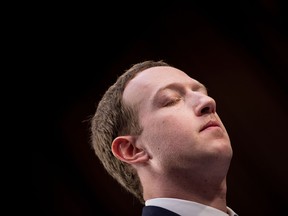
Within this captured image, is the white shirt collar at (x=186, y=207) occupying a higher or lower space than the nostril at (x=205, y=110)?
lower

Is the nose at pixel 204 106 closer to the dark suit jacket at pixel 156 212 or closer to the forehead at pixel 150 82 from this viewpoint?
the forehead at pixel 150 82

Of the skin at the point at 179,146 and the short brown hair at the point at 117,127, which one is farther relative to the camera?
the short brown hair at the point at 117,127

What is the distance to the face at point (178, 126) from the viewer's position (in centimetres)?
72

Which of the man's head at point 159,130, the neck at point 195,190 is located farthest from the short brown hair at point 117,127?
the neck at point 195,190

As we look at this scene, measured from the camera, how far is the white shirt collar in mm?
708

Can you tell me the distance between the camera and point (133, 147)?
0.83 m

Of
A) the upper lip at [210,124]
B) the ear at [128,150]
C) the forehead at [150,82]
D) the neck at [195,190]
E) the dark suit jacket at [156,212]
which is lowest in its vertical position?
the dark suit jacket at [156,212]

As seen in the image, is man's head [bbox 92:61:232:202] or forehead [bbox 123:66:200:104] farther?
forehead [bbox 123:66:200:104]

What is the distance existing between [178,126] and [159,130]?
0.04m

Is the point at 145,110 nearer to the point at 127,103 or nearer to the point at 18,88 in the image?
the point at 127,103

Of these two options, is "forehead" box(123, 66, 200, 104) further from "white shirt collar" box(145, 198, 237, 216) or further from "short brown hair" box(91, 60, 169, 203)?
"white shirt collar" box(145, 198, 237, 216)

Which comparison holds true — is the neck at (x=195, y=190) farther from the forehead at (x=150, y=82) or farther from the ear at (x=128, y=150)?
the forehead at (x=150, y=82)

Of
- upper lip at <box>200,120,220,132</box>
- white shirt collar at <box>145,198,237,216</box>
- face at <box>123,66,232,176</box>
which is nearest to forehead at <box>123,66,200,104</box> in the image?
face at <box>123,66,232,176</box>

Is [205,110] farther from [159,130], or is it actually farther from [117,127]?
[117,127]
